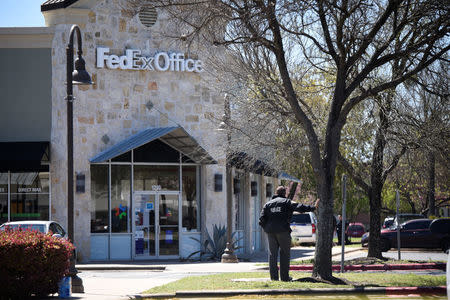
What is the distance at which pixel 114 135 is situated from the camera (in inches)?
1005

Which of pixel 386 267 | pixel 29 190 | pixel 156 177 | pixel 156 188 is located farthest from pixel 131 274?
pixel 386 267

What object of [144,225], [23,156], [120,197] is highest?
[23,156]

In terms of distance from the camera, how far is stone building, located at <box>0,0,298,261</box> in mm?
24891

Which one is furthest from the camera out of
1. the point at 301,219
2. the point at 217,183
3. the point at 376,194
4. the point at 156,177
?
the point at 301,219

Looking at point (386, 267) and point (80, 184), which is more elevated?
point (80, 184)

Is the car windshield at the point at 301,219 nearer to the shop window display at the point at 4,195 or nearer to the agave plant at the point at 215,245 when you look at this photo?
the agave plant at the point at 215,245

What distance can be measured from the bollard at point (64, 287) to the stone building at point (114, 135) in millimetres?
11482

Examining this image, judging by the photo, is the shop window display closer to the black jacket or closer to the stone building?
the stone building

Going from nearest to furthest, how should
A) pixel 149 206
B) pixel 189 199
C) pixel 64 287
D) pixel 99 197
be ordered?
pixel 64 287, pixel 99 197, pixel 149 206, pixel 189 199

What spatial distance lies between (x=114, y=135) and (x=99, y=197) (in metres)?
2.26

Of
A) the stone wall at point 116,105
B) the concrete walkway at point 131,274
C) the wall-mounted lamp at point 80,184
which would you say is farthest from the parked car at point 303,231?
the wall-mounted lamp at point 80,184

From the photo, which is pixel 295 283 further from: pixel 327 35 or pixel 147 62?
pixel 147 62

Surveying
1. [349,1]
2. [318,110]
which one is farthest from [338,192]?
[349,1]

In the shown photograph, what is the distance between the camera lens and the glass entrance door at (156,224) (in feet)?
83.7
